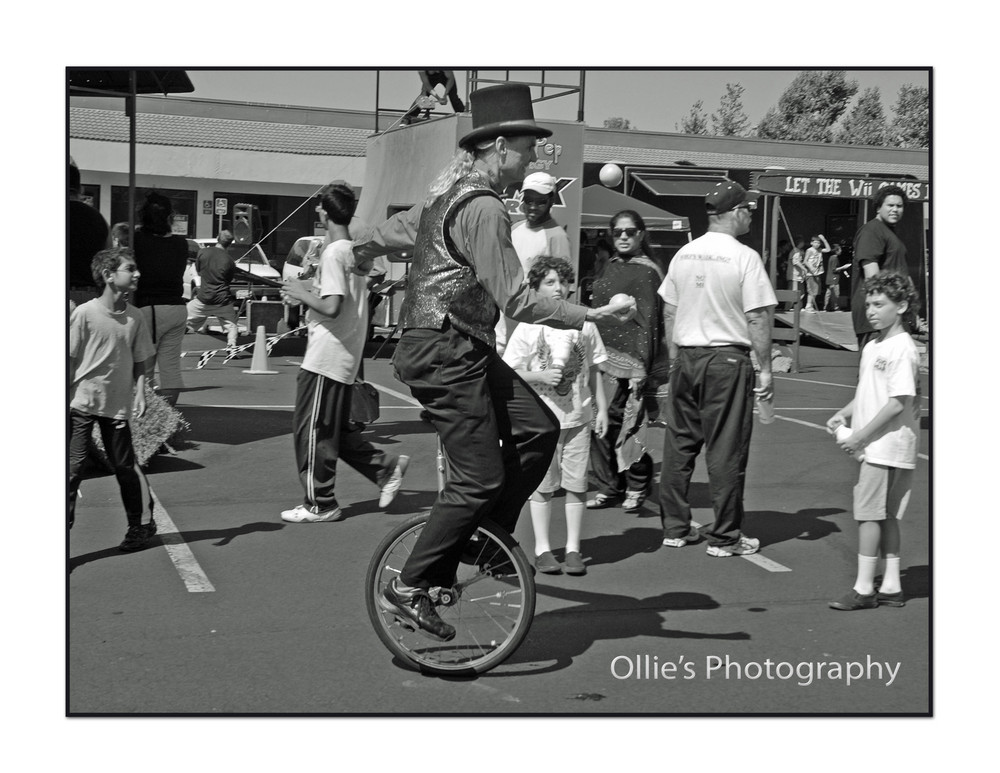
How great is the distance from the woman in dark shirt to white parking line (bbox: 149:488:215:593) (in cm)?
194

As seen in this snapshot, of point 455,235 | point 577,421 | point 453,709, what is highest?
point 455,235

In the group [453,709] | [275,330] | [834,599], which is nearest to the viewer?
[453,709]

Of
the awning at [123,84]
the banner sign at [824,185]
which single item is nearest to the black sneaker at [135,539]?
the awning at [123,84]

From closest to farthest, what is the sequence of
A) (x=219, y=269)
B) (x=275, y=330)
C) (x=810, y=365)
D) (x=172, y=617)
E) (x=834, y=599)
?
(x=172, y=617) < (x=834, y=599) < (x=219, y=269) < (x=810, y=365) < (x=275, y=330)

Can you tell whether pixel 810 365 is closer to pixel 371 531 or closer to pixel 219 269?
pixel 219 269

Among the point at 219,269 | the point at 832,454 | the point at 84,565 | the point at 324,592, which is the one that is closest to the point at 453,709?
the point at 324,592

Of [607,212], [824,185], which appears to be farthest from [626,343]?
[607,212]

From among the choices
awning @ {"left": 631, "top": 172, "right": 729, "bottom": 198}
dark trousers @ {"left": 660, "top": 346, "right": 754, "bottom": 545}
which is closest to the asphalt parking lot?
dark trousers @ {"left": 660, "top": 346, "right": 754, "bottom": 545}

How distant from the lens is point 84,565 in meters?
6.13

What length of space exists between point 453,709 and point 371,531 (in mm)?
2693

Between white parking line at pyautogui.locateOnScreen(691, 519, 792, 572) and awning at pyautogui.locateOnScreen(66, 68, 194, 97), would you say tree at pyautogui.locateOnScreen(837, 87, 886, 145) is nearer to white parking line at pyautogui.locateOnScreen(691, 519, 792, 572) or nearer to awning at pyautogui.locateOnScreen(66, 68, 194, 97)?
white parking line at pyautogui.locateOnScreen(691, 519, 792, 572)

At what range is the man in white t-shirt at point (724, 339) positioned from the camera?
251 inches

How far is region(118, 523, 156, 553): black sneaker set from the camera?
21.1 ft

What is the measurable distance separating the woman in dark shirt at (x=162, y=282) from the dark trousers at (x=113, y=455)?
2452 millimetres
